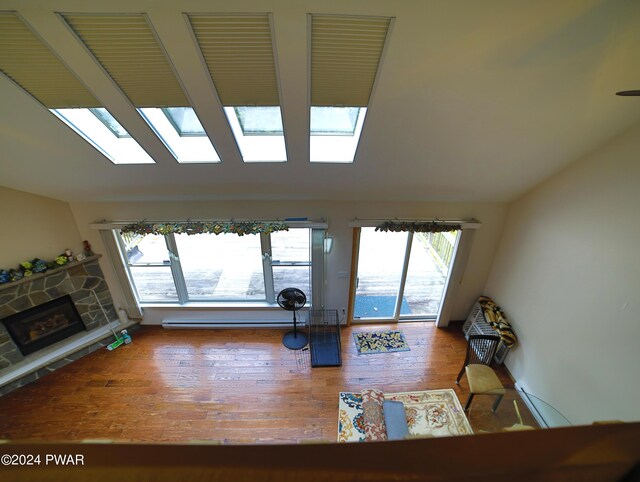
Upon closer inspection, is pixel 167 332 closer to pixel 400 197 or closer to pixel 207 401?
pixel 207 401

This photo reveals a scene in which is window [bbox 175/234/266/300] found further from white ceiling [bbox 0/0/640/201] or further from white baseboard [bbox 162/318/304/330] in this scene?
white ceiling [bbox 0/0/640/201]

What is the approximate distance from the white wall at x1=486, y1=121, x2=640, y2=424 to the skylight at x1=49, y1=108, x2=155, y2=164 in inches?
173

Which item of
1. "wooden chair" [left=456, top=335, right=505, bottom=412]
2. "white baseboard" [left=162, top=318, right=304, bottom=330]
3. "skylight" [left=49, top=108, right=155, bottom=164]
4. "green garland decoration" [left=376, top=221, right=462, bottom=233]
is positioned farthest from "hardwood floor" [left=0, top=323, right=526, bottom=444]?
"skylight" [left=49, top=108, right=155, bottom=164]

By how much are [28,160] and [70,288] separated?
6.47ft

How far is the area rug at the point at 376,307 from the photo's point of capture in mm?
4818

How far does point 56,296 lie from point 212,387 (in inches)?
97.9

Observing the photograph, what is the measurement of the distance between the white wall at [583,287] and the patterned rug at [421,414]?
1003 millimetres

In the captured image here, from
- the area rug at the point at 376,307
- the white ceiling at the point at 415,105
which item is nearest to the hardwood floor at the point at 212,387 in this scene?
the area rug at the point at 376,307

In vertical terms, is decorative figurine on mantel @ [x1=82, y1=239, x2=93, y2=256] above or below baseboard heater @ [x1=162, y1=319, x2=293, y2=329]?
above

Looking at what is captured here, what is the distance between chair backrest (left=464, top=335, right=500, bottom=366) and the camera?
11.8ft

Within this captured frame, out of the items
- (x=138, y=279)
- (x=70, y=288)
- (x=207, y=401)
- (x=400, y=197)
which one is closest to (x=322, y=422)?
(x=207, y=401)

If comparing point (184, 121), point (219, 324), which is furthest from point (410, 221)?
point (219, 324)

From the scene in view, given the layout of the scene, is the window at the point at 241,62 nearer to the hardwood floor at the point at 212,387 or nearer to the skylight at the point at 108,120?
the skylight at the point at 108,120

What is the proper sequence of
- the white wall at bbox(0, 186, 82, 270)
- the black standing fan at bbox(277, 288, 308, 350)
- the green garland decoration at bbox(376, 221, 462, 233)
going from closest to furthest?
the white wall at bbox(0, 186, 82, 270) → the green garland decoration at bbox(376, 221, 462, 233) → the black standing fan at bbox(277, 288, 308, 350)
